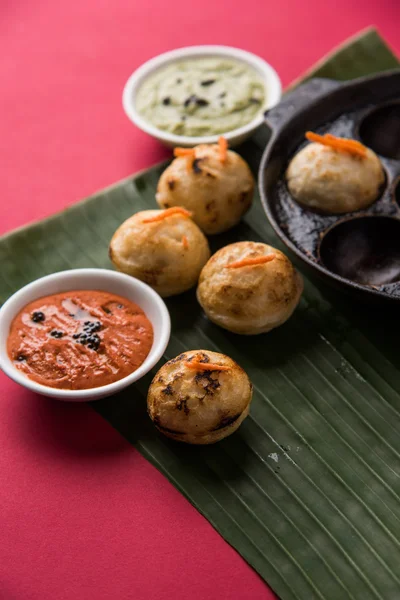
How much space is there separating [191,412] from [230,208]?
4.47 ft

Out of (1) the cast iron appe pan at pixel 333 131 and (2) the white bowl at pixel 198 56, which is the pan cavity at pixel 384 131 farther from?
(2) the white bowl at pixel 198 56

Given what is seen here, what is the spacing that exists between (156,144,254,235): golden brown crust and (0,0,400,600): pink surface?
85cm

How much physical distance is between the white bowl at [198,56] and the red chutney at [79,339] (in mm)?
1335

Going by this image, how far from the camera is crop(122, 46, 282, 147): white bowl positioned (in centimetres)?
426

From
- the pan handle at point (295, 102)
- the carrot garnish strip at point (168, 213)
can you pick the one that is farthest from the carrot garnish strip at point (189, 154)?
the pan handle at point (295, 102)

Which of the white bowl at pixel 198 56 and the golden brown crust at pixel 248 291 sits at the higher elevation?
the white bowl at pixel 198 56

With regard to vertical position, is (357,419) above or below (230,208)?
below

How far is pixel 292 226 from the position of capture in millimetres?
3609

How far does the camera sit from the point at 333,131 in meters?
4.04

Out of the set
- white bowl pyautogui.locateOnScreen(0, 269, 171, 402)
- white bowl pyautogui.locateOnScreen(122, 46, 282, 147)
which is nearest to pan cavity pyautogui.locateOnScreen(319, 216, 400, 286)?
white bowl pyautogui.locateOnScreen(0, 269, 171, 402)

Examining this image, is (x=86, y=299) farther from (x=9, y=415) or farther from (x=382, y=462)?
(x=382, y=462)

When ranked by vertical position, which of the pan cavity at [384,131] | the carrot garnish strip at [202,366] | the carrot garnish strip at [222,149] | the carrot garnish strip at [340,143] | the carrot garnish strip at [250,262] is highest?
the carrot garnish strip at [222,149]

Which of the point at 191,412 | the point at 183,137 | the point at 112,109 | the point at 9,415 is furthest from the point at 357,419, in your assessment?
the point at 112,109

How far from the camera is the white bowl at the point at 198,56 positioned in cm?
426
